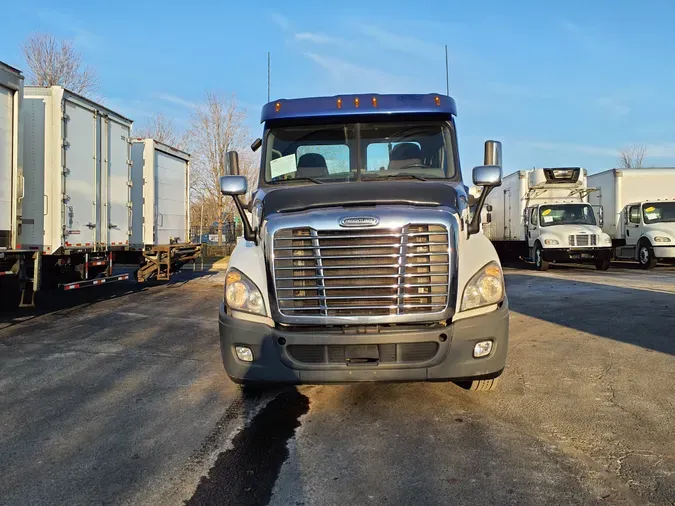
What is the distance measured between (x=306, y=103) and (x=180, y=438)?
127 inches

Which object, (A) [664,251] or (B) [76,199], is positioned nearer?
(B) [76,199]

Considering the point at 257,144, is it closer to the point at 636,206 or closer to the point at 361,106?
the point at 361,106

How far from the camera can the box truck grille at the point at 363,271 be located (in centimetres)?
382

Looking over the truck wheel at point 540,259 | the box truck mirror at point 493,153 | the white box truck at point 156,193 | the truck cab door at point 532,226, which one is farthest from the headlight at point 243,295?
the truck cab door at point 532,226

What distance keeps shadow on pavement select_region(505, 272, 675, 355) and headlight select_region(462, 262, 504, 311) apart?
11.3ft

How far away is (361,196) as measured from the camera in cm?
413

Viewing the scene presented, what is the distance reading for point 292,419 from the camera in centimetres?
420

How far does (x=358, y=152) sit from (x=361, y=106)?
436 millimetres

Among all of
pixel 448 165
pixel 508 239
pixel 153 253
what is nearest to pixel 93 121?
pixel 153 253

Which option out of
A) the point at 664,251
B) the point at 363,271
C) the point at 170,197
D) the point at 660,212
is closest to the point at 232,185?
the point at 363,271

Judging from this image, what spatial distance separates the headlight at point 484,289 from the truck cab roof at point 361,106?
1.80 m

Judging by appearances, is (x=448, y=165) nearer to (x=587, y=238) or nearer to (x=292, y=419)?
(x=292, y=419)

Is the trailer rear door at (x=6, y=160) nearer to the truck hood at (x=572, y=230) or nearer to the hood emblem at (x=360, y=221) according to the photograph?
the hood emblem at (x=360, y=221)

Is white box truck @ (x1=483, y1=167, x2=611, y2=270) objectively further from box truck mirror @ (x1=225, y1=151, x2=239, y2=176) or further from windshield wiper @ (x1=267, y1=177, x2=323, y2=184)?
box truck mirror @ (x1=225, y1=151, x2=239, y2=176)
